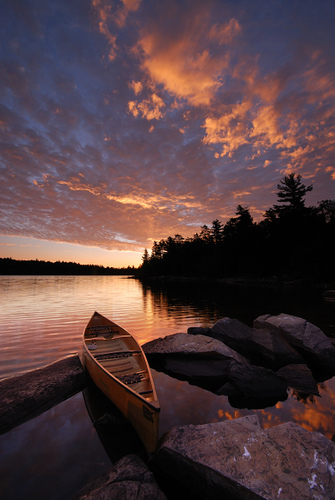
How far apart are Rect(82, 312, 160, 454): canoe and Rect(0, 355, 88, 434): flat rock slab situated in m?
0.62

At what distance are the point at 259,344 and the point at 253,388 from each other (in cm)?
321

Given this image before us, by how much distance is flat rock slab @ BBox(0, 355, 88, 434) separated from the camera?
5996 millimetres

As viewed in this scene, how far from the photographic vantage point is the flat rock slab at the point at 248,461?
326 centimetres

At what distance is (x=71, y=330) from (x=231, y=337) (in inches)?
430

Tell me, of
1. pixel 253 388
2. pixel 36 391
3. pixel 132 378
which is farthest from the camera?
pixel 253 388

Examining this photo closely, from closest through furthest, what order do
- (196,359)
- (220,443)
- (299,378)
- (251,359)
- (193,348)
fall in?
(220,443) → (299,378) → (196,359) → (193,348) → (251,359)

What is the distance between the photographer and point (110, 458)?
15.9ft

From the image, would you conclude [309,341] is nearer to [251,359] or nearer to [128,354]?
[251,359]

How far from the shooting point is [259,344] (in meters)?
10.1

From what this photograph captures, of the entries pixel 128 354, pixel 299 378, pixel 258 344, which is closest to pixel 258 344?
pixel 258 344

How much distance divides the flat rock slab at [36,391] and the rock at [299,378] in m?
7.09

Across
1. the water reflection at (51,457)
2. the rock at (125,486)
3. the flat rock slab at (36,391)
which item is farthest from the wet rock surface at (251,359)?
the water reflection at (51,457)

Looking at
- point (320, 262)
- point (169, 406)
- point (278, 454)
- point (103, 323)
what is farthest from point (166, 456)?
point (320, 262)

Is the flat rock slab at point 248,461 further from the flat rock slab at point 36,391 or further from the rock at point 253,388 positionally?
the flat rock slab at point 36,391
